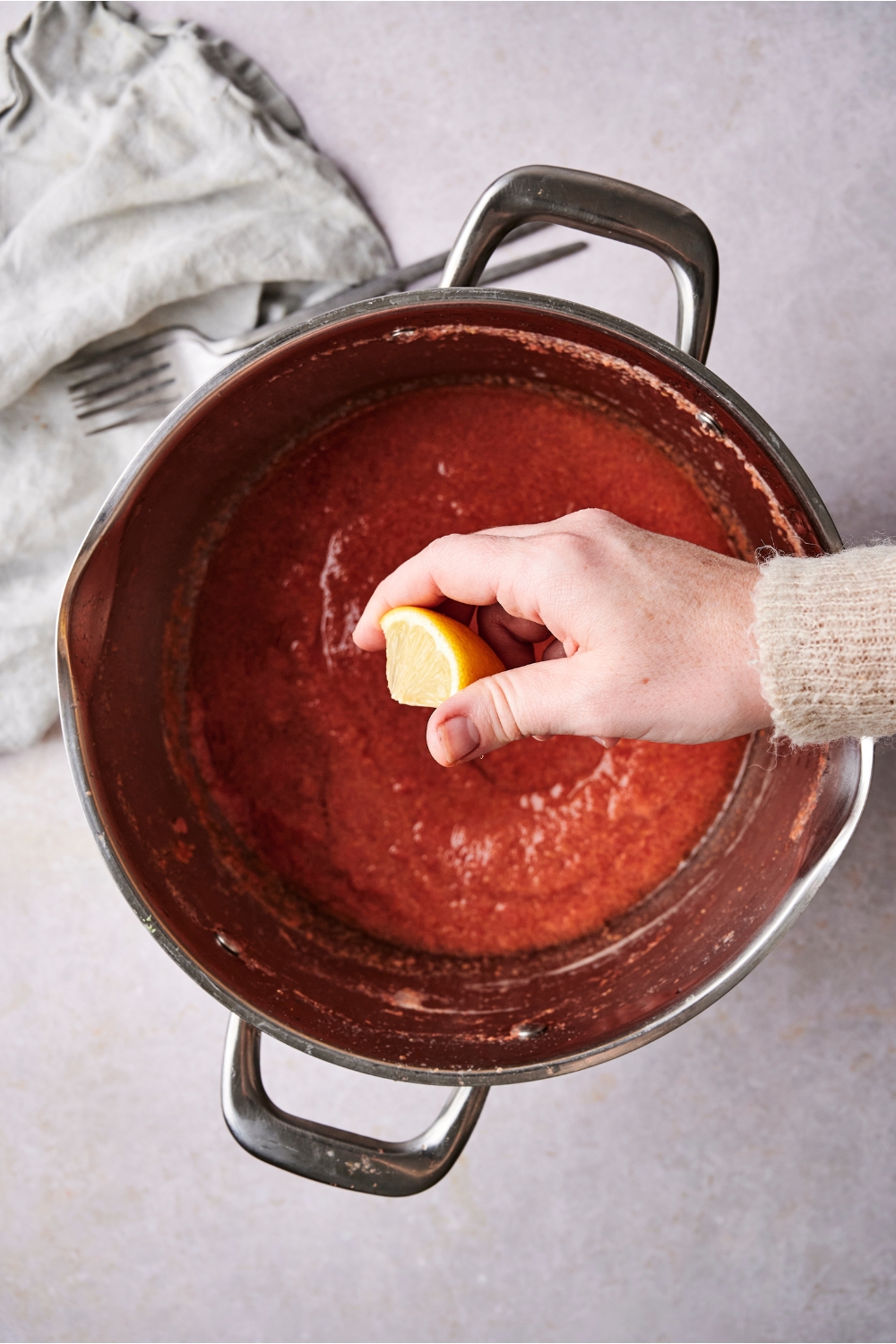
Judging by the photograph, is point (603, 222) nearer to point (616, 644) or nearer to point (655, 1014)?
point (616, 644)

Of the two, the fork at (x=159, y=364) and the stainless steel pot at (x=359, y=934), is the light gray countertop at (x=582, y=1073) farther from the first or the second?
the stainless steel pot at (x=359, y=934)

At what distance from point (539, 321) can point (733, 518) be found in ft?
0.99

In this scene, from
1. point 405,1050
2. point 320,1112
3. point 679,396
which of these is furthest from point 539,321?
point 320,1112

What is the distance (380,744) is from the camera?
0.96m

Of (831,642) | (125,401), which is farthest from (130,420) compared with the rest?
(831,642)

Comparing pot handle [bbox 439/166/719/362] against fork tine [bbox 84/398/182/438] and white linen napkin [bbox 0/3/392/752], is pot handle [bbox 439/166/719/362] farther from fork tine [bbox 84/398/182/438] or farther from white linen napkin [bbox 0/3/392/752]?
fork tine [bbox 84/398/182/438]

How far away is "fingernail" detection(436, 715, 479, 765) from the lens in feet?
2.44

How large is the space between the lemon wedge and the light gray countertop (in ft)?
1.50

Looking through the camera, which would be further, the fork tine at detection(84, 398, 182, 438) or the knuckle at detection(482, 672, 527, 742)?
the fork tine at detection(84, 398, 182, 438)

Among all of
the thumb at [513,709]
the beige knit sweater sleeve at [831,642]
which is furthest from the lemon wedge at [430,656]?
the beige knit sweater sleeve at [831,642]

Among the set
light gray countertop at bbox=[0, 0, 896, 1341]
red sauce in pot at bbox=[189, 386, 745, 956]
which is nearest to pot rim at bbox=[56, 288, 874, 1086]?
red sauce in pot at bbox=[189, 386, 745, 956]

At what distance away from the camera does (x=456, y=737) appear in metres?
0.75

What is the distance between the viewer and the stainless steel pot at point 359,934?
2.43 ft

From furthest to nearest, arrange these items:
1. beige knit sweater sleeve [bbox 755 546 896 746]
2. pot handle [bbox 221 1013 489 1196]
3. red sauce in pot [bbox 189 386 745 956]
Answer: red sauce in pot [bbox 189 386 745 956], pot handle [bbox 221 1013 489 1196], beige knit sweater sleeve [bbox 755 546 896 746]
